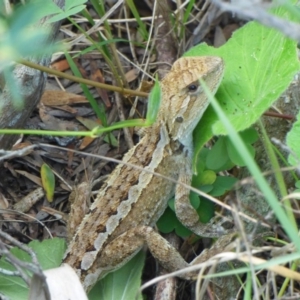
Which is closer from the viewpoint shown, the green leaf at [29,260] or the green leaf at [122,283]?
the green leaf at [29,260]

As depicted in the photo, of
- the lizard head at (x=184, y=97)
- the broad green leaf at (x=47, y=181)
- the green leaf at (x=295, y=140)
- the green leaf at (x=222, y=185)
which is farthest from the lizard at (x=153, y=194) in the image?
the green leaf at (x=295, y=140)

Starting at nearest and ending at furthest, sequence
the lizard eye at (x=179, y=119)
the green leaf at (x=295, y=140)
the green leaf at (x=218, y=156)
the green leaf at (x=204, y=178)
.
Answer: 1. the green leaf at (x=295, y=140)
2. the green leaf at (x=218, y=156)
3. the green leaf at (x=204, y=178)
4. the lizard eye at (x=179, y=119)

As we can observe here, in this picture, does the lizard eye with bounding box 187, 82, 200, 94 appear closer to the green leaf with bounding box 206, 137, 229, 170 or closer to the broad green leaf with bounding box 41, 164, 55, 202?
the green leaf with bounding box 206, 137, 229, 170

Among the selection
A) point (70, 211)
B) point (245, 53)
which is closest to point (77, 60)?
point (70, 211)

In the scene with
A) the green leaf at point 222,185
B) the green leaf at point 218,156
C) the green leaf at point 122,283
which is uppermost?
the green leaf at point 218,156

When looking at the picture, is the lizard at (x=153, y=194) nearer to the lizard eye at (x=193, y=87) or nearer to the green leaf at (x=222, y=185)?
the lizard eye at (x=193, y=87)

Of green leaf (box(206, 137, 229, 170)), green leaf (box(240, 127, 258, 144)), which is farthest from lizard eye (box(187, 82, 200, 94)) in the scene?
green leaf (box(240, 127, 258, 144))

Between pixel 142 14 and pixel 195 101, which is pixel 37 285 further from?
pixel 142 14
